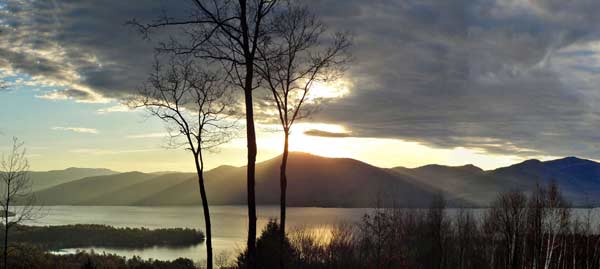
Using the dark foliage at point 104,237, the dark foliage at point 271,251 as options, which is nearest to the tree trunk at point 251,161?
the dark foliage at point 271,251

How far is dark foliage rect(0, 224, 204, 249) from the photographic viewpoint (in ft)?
374

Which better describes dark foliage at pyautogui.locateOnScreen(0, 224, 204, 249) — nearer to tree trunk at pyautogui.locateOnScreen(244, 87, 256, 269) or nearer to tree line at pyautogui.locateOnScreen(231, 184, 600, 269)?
tree line at pyautogui.locateOnScreen(231, 184, 600, 269)

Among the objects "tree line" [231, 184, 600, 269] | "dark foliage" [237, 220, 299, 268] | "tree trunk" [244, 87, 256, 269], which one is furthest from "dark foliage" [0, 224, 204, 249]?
"tree trunk" [244, 87, 256, 269]

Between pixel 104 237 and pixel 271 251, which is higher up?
pixel 271 251

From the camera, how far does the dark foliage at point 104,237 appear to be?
114056 millimetres

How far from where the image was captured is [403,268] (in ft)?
70.8

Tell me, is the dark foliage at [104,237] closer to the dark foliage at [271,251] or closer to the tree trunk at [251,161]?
the dark foliage at [271,251]

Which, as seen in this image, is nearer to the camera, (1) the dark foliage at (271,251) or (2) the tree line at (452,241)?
(1) the dark foliage at (271,251)

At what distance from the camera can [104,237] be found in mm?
118312

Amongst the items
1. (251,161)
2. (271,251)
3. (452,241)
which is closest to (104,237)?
(452,241)

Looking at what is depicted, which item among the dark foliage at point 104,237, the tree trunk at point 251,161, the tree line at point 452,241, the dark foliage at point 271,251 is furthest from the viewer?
the dark foliage at point 104,237

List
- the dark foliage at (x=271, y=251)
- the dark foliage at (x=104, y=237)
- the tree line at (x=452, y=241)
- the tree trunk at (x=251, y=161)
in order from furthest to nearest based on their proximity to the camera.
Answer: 1. the dark foliage at (x=104, y=237)
2. the tree line at (x=452, y=241)
3. the dark foliage at (x=271, y=251)
4. the tree trunk at (x=251, y=161)

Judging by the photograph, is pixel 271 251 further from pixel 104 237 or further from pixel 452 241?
pixel 104 237

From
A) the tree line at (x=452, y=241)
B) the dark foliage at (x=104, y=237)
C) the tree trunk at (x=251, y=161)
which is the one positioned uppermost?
the tree trunk at (x=251, y=161)
